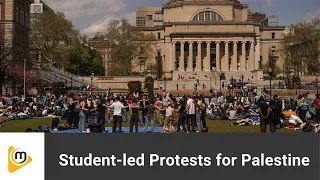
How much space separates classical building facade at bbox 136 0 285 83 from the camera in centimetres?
10681

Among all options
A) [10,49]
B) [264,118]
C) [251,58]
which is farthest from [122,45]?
[264,118]

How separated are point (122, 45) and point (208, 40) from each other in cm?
2162

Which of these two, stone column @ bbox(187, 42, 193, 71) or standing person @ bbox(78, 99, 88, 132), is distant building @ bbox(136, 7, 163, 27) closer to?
stone column @ bbox(187, 42, 193, 71)

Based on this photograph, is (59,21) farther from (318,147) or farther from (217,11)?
(318,147)

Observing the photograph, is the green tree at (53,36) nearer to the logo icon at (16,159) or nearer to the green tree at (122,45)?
the green tree at (122,45)

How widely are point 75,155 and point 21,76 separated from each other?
52.2m

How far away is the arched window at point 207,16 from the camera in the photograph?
115562 millimetres

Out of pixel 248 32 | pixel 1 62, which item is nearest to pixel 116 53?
pixel 248 32

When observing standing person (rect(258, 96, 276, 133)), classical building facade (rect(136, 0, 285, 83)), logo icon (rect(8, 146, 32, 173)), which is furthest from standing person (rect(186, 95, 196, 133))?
classical building facade (rect(136, 0, 285, 83))

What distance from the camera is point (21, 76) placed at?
61.8 meters

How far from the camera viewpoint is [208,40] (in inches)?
4220

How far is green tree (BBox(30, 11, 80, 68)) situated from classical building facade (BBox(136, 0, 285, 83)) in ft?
76.6

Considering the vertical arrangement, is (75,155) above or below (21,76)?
below

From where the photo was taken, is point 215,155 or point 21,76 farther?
point 21,76
